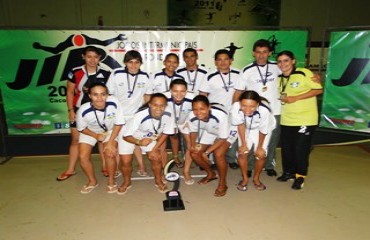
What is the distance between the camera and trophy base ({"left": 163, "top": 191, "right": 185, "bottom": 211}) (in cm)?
265

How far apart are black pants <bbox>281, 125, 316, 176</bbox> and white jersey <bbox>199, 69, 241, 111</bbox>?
0.66 m

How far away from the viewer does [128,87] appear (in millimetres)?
3117


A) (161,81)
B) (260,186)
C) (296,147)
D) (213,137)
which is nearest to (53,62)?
(161,81)

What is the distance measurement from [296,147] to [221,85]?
100cm

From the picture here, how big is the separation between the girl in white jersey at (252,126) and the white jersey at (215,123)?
108 millimetres

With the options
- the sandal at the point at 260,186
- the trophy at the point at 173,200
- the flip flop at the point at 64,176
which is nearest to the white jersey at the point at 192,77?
the trophy at the point at 173,200

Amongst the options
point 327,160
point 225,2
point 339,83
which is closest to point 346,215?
point 327,160

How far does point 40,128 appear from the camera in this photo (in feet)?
12.7

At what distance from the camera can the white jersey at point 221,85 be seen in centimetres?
320

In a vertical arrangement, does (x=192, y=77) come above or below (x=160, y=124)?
above

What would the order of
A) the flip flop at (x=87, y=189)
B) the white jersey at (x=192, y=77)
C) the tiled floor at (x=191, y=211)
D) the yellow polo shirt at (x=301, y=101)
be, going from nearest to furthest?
1. the tiled floor at (x=191, y=211)
2. the yellow polo shirt at (x=301, y=101)
3. the flip flop at (x=87, y=189)
4. the white jersey at (x=192, y=77)

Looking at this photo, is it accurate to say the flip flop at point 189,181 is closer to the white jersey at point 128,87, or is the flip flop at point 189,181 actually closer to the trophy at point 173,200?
the trophy at point 173,200

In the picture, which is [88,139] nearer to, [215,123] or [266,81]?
[215,123]

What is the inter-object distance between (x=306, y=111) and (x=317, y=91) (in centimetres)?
21
